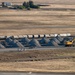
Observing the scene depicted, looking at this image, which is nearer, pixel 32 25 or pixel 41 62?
pixel 41 62

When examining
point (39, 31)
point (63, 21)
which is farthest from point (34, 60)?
point (63, 21)

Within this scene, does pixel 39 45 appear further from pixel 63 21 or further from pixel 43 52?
pixel 63 21

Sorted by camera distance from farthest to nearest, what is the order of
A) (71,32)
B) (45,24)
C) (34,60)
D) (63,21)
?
(63,21)
(45,24)
(71,32)
(34,60)

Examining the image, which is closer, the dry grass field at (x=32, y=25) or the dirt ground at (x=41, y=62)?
the dirt ground at (x=41, y=62)

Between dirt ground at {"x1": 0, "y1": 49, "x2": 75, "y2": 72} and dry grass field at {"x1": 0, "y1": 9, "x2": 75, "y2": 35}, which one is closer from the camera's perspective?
dirt ground at {"x1": 0, "y1": 49, "x2": 75, "y2": 72}

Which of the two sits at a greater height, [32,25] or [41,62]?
[41,62]

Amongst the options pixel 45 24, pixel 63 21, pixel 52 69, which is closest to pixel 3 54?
pixel 52 69

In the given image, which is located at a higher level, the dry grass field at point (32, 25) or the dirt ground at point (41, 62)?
the dirt ground at point (41, 62)

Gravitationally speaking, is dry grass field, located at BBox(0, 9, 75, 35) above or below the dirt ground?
below

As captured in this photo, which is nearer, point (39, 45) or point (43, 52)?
point (43, 52)

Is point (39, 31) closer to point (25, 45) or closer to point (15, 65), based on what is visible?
point (25, 45)

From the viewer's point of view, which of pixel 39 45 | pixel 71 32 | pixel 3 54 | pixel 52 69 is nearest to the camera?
pixel 52 69
